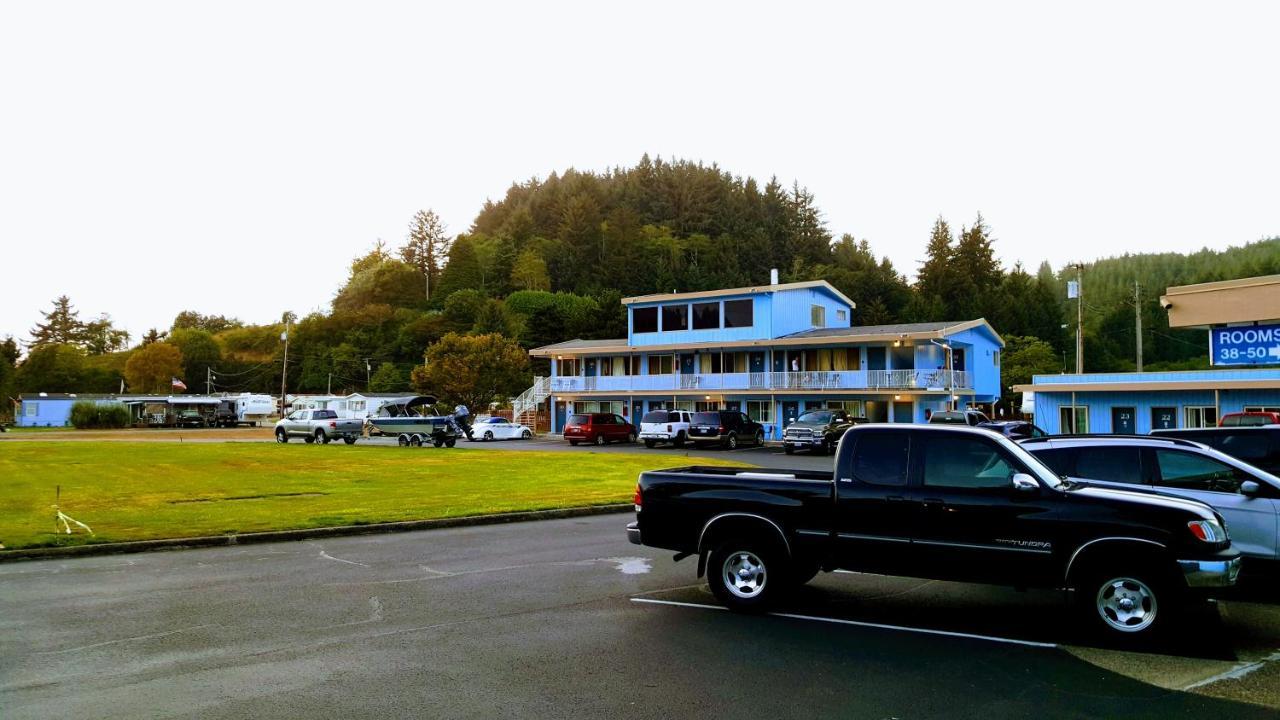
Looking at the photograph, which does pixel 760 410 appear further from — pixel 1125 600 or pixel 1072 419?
pixel 1125 600

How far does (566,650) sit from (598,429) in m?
39.3

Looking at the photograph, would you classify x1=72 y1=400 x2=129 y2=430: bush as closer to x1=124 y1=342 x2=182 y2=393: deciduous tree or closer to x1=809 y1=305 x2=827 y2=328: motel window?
x1=124 y1=342 x2=182 y2=393: deciduous tree

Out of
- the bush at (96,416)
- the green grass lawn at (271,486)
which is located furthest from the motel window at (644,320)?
the bush at (96,416)

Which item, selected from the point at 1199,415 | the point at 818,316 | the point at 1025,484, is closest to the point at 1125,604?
the point at 1025,484

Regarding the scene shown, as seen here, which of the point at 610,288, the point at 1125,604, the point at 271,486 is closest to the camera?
the point at 1125,604

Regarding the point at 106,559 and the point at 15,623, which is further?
the point at 106,559

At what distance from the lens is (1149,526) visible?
294 inches

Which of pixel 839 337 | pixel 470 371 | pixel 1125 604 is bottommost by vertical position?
pixel 1125 604

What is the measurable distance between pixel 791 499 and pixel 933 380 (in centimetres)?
3919

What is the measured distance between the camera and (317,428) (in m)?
45.1

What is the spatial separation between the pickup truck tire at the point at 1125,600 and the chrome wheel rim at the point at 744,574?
9.47 ft

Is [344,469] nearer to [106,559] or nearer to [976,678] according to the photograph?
[106,559]

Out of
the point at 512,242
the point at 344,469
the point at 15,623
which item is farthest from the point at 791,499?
the point at 512,242

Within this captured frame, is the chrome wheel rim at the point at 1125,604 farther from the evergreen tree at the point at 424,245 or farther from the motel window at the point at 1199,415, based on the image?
the evergreen tree at the point at 424,245
